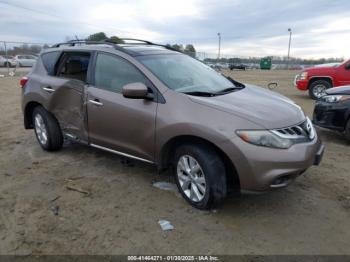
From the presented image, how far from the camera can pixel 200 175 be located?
12.0 feet

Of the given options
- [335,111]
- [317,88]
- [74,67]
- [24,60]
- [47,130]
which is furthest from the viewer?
[24,60]

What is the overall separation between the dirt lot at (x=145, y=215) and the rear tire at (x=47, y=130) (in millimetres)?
487

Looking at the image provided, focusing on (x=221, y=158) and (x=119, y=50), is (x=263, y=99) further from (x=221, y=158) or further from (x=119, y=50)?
(x=119, y=50)

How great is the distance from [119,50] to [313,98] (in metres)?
9.32

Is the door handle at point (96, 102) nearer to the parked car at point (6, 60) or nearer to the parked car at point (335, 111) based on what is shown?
the parked car at point (335, 111)

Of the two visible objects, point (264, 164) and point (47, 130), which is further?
point (47, 130)

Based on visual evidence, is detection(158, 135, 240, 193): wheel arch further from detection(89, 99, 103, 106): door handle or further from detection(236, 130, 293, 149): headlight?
detection(89, 99, 103, 106): door handle

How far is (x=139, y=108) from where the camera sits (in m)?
3.97

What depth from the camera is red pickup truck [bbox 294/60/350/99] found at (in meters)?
11.0

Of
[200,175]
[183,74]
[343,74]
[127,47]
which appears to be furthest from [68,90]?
[343,74]

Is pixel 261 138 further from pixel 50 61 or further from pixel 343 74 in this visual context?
pixel 343 74

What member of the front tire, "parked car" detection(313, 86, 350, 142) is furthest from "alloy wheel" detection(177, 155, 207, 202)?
"parked car" detection(313, 86, 350, 142)

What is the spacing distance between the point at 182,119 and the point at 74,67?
2.24 m

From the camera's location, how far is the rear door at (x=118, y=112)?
396 cm
